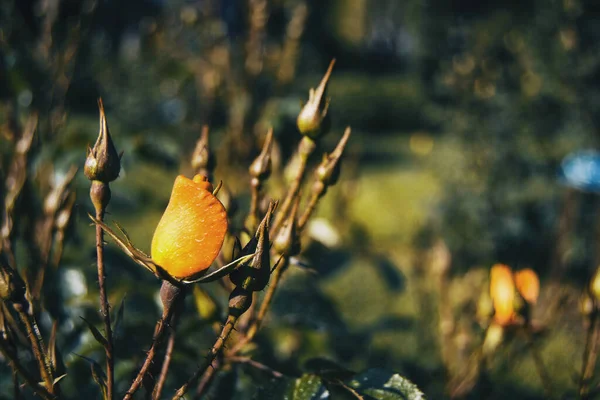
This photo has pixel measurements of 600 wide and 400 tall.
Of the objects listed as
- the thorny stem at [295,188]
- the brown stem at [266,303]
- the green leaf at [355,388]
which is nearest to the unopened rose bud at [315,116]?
the thorny stem at [295,188]

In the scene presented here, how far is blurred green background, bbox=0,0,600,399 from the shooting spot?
2.97ft

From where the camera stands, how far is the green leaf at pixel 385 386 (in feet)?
1.71

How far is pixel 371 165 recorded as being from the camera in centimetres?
667

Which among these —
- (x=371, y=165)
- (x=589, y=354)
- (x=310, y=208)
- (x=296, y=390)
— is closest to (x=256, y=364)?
(x=296, y=390)

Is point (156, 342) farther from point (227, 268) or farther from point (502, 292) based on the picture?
point (502, 292)

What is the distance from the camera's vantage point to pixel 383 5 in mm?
15234

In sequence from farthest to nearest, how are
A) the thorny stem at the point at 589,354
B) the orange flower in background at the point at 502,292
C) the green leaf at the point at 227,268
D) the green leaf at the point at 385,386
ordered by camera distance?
the orange flower in background at the point at 502,292, the thorny stem at the point at 589,354, the green leaf at the point at 385,386, the green leaf at the point at 227,268

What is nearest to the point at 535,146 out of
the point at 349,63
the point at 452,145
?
the point at 452,145

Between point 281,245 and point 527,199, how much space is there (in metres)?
3.24

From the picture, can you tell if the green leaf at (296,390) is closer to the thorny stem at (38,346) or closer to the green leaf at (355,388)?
the green leaf at (355,388)

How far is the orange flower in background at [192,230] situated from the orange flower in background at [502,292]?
493 mm

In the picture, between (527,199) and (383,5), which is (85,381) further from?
(383,5)

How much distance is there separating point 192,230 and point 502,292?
551 mm

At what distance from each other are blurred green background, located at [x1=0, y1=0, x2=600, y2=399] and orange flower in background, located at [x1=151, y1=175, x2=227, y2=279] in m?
0.25
